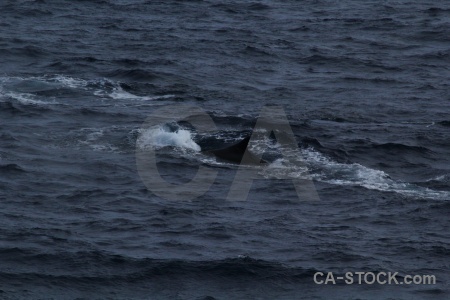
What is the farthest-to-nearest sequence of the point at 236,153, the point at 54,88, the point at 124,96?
the point at 54,88 → the point at 124,96 → the point at 236,153

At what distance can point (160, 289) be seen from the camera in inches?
1273

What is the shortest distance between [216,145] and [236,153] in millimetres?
1959

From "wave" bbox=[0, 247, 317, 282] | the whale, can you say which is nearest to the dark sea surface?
"wave" bbox=[0, 247, 317, 282]

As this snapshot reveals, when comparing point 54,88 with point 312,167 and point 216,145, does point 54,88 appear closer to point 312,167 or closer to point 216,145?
point 216,145

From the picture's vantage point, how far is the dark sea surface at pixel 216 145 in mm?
33531

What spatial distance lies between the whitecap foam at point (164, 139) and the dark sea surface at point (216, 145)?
113 millimetres

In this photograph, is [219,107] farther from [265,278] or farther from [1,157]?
[265,278]

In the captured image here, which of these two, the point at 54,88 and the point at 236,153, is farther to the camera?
the point at 54,88

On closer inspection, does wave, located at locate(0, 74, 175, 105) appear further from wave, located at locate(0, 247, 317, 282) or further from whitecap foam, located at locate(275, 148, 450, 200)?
wave, located at locate(0, 247, 317, 282)

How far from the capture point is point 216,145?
45.5 meters

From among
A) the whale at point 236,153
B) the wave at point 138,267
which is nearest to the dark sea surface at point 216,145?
the wave at point 138,267

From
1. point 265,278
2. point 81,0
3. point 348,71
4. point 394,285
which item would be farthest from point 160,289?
point 81,0

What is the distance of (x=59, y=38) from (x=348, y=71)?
1732 centimetres

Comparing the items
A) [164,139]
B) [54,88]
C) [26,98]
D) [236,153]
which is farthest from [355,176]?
[54,88]
